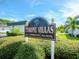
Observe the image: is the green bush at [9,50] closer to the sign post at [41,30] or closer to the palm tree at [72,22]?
the sign post at [41,30]

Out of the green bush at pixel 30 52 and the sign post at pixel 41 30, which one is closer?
the sign post at pixel 41 30

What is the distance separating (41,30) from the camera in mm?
6559

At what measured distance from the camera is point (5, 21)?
5850 cm

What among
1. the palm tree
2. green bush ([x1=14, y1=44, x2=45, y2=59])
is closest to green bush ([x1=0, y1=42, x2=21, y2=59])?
green bush ([x1=14, y1=44, x2=45, y2=59])

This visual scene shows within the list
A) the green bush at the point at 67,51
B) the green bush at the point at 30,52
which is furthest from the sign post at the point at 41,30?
the green bush at the point at 67,51

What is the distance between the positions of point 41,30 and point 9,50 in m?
1.85

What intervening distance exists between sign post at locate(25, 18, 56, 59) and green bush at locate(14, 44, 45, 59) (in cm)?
46

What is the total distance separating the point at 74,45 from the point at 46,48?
102 centimetres

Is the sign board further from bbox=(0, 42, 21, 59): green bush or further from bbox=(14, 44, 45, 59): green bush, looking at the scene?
bbox=(0, 42, 21, 59): green bush

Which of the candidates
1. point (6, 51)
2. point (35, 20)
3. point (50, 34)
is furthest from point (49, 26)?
point (6, 51)

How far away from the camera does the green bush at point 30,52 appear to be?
21.6 ft

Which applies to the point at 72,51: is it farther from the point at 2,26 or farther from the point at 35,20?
the point at 2,26

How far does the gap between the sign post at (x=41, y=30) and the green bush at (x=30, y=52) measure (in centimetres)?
46

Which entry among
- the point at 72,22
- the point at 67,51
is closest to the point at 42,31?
the point at 67,51
